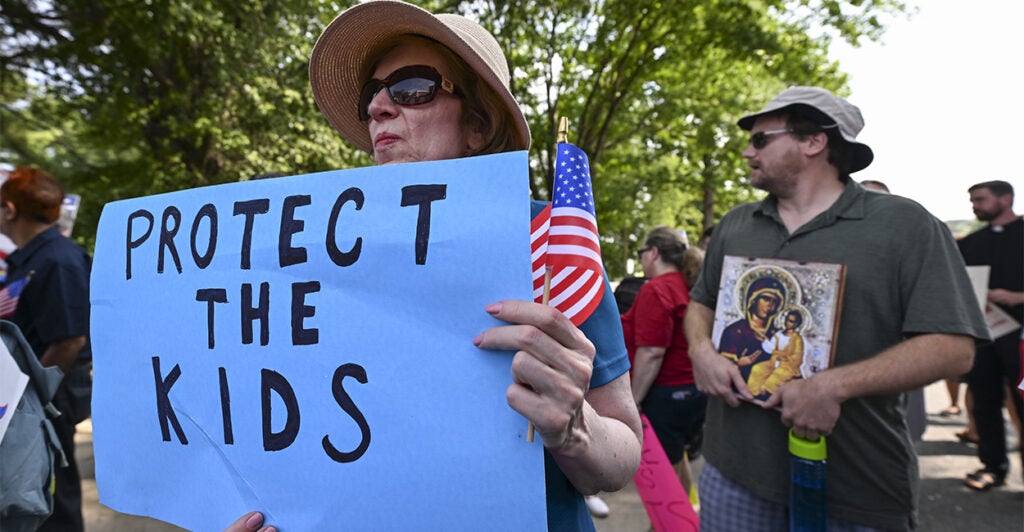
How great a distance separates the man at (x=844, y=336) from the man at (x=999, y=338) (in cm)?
391

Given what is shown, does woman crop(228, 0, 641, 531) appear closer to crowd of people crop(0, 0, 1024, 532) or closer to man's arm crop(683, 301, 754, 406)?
crowd of people crop(0, 0, 1024, 532)

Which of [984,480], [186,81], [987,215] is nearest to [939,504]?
[984,480]

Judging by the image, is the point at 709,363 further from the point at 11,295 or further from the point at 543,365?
the point at 11,295

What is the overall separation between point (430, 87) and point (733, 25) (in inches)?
342

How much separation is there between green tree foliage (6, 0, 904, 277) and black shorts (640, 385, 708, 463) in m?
6.36

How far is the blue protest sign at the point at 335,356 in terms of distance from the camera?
2.91ft

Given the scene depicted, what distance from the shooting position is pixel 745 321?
197 cm

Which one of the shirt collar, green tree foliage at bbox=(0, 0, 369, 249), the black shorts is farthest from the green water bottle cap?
green tree foliage at bbox=(0, 0, 369, 249)

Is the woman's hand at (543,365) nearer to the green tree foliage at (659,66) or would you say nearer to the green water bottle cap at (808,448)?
the green water bottle cap at (808,448)

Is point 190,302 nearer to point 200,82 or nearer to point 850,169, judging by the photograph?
point 850,169

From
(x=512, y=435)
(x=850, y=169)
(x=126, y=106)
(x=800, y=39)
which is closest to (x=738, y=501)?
(x=850, y=169)

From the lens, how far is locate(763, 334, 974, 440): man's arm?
1.68 meters

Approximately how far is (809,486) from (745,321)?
0.54m

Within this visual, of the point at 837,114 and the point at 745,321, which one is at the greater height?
the point at 837,114
